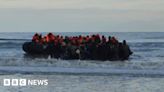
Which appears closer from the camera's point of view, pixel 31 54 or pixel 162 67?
pixel 162 67

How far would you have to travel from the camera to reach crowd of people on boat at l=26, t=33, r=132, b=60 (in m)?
33.3

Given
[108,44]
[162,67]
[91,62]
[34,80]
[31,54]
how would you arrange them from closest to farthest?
1. [34,80]
2. [162,67]
3. [91,62]
4. [108,44]
5. [31,54]

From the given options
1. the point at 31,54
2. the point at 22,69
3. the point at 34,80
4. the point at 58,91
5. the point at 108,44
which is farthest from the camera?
the point at 31,54

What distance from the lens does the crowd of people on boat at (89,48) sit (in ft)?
109

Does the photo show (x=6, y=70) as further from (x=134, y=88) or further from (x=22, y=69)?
Result: (x=134, y=88)

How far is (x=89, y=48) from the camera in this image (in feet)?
111

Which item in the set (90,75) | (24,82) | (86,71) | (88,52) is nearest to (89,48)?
(88,52)

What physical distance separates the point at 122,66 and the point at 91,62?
8.94 ft

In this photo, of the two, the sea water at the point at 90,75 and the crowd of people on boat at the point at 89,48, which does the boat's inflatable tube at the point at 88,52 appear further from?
the sea water at the point at 90,75

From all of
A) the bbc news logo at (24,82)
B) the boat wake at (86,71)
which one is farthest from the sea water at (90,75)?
the bbc news logo at (24,82)

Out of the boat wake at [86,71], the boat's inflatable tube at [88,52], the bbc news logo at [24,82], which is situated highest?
the boat's inflatable tube at [88,52]

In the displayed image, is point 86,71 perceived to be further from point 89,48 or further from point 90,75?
point 89,48

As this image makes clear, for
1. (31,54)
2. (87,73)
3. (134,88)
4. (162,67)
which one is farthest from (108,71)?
(31,54)

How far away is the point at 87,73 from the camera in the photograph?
25062 millimetres
